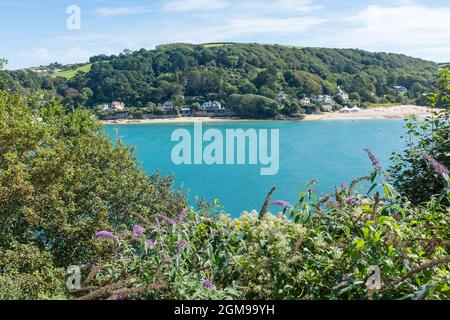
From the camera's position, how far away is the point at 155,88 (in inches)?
4166

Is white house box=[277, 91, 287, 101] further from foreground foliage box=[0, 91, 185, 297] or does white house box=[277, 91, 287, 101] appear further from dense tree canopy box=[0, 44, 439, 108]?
foreground foliage box=[0, 91, 185, 297]

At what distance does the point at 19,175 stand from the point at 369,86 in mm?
113349

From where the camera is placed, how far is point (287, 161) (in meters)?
53.5

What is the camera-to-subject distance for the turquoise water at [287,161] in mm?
39812

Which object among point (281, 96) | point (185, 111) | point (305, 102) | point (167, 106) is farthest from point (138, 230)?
point (167, 106)

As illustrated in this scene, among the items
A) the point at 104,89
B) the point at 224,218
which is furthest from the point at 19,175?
the point at 104,89

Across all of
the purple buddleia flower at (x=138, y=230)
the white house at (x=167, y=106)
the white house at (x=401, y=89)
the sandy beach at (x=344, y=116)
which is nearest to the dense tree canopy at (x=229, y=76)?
the white house at (x=401, y=89)

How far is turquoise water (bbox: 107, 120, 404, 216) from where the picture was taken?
39.8 meters

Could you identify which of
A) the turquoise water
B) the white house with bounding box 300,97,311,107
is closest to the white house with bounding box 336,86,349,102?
the white house with bounding box 300,97,311,107

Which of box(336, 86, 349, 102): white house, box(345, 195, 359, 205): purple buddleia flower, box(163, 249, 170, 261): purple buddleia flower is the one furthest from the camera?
box(336, 86, 349, 102): white house

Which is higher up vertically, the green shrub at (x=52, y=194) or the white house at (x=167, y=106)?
the green shrub at (x=52, y=194)

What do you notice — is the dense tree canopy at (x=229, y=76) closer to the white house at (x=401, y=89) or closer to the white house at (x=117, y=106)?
the white house at (x=117, y=106)

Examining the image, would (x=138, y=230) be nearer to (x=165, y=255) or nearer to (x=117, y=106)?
(x=165, y=255)
